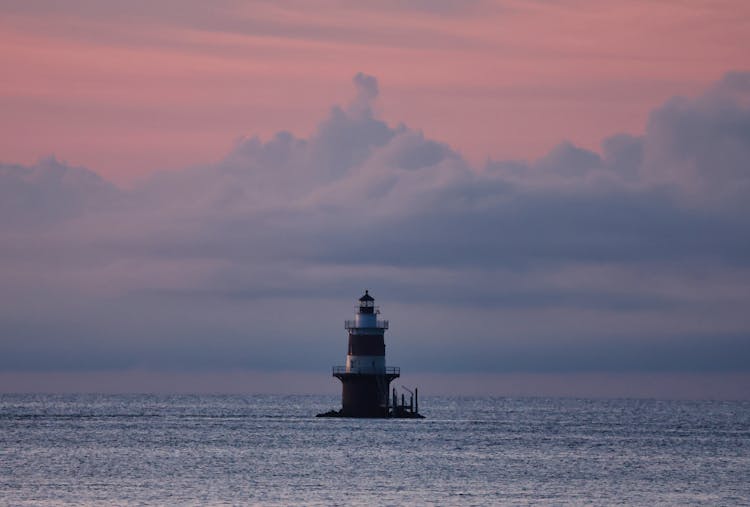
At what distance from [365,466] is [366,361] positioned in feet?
88.5

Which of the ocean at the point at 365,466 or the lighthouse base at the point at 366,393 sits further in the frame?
the lighthouse base at the point at 366,393

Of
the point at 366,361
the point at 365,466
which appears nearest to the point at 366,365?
the point at 366,361

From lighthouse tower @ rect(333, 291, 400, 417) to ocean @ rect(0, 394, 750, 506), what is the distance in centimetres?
305

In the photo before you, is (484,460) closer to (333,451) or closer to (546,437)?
(333,451)

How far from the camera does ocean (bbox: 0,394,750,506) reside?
59375 millimetres

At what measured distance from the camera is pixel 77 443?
93.9 metres

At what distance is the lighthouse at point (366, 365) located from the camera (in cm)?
10062

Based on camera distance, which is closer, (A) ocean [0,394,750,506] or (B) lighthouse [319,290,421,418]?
(A) ocean [0,394,750,506]

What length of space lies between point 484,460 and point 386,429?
29.2m

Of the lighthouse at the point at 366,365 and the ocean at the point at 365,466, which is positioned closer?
the ocean at the point at 365,466

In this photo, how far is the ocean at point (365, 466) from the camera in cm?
5938

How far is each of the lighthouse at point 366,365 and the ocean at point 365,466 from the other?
254cm

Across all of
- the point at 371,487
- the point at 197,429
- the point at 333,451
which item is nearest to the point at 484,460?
the point at 333,451

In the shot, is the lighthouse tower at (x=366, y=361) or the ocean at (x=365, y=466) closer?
the ocean at (x=365, y=466)
